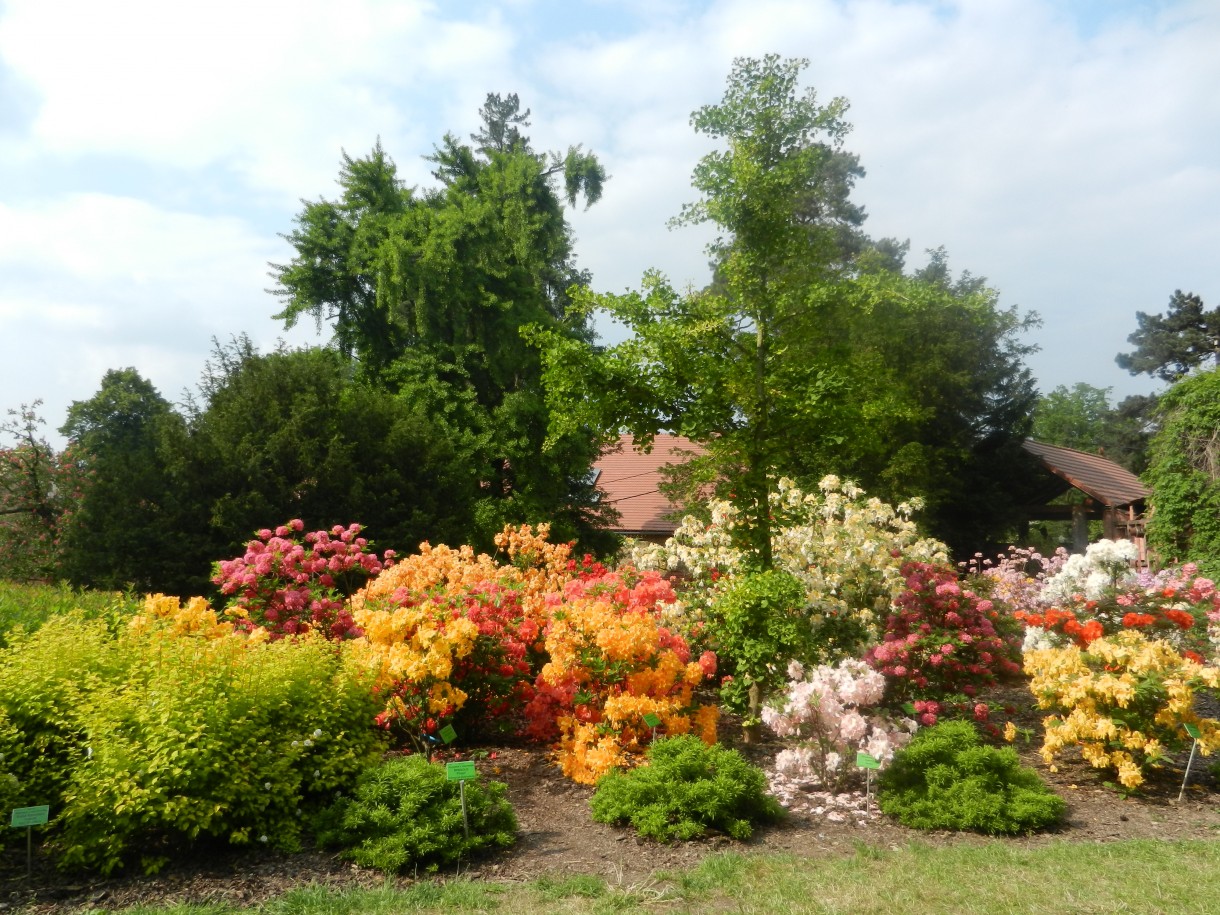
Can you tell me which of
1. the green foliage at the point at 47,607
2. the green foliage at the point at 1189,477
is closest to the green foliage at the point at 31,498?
the green foliage at the point at 47,607

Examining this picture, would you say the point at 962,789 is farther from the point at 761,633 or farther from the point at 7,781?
the point at 7,781

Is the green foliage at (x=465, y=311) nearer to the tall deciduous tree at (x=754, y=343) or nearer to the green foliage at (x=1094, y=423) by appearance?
the tall deciduous tree at (x=754, y=343)

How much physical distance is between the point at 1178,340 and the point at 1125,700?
34515 millimetres

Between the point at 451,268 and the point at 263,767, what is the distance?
50.3ft

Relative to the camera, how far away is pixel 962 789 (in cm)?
523

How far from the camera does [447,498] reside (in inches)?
625

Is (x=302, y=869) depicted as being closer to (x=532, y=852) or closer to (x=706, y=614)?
(x=532, y=852)

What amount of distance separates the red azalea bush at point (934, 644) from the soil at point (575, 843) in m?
1.04

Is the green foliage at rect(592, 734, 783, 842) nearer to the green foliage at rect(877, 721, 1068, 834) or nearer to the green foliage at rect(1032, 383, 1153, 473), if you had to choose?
the green foliage at rect(877, 721, 1068, 834)

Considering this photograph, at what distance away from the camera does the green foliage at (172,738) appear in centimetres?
435

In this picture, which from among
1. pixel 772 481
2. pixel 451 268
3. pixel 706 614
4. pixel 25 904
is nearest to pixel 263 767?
pixel 25 904

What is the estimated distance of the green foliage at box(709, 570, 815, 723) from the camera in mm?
6500

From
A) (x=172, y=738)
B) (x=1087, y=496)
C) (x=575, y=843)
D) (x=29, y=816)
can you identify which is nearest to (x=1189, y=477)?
(x=1087, y=496)

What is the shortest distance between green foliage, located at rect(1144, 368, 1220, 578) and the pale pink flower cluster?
12.2m
